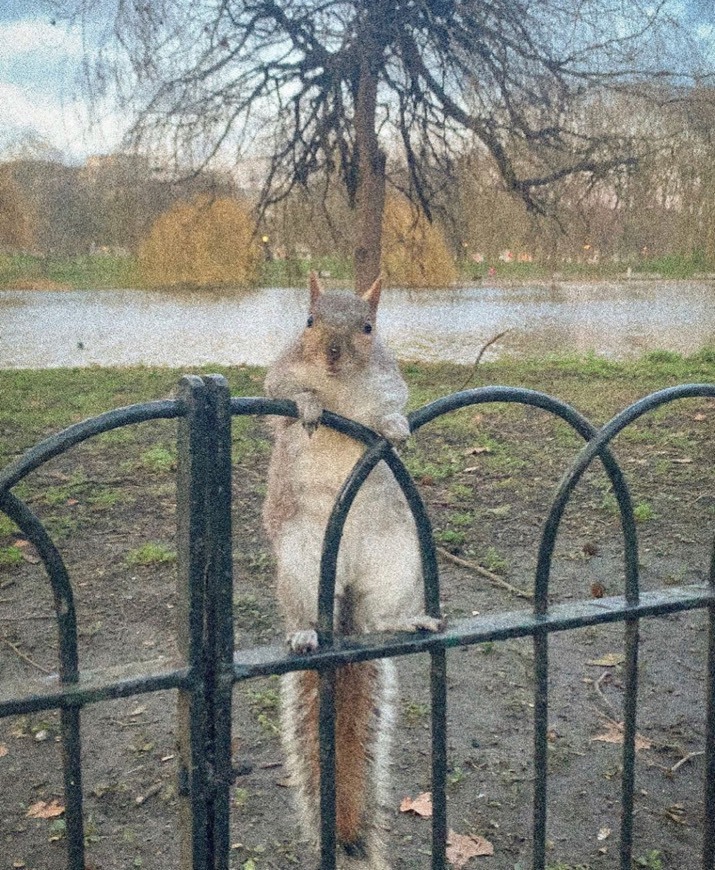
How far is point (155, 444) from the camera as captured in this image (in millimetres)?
4535

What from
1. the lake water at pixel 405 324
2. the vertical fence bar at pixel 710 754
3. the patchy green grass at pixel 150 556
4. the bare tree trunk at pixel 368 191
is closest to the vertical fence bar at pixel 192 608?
the vertical fence bar at pixel 710 754

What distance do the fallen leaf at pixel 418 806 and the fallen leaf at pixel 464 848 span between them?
9 centimetres

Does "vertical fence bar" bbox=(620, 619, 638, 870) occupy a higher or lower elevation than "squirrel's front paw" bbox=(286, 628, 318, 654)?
lower

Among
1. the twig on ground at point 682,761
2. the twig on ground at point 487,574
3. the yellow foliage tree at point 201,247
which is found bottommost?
the twig on ground at point 682,761

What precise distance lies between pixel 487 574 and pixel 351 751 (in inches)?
64.8

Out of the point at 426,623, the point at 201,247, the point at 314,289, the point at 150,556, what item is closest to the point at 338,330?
the point at 314,289

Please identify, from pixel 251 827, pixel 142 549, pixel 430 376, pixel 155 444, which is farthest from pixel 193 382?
pixel 430 376

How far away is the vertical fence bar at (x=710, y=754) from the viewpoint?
3.97 ft

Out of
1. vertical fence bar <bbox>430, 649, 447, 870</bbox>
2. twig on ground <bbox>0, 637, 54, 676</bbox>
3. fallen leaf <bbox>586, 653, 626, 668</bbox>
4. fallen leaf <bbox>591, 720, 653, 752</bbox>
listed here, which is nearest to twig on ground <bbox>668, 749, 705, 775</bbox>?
fallen leaf <bbox>591, 720, 653, 752</bbox>

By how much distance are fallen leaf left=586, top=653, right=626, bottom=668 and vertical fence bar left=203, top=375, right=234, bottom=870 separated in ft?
5.19

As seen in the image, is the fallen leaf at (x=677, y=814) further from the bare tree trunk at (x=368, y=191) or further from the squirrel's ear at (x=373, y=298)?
the bare tree trunk at (x=368, y=191)

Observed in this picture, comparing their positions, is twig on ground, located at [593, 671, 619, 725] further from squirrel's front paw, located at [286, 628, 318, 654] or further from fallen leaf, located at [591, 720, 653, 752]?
squirrel's front paw, located at [286, 628, 318, 654]

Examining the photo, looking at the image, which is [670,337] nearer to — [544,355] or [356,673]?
[544,355]

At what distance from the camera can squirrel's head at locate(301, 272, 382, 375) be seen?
1.38m
